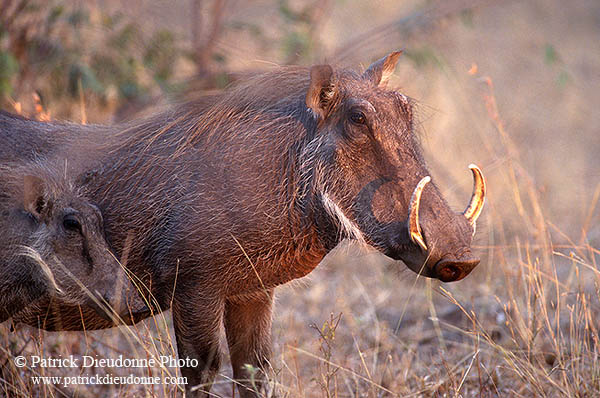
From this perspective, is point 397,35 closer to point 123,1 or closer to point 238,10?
point 238,10

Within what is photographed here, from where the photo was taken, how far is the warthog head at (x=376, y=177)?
2684 mm

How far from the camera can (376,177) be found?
2822 mm

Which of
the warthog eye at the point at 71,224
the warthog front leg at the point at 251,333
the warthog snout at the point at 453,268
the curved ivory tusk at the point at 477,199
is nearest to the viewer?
the warthog snout at the point at 453,268

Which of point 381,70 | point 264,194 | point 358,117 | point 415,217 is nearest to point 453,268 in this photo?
point 415,217

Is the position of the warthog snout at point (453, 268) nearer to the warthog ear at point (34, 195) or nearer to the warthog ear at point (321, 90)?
the warthog ear at point (321, 90)

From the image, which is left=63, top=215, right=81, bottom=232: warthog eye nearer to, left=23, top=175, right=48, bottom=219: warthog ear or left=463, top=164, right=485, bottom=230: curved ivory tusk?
left=23, top=175, right=48, bottom=219: warthog ear

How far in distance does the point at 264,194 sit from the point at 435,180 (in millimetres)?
1763

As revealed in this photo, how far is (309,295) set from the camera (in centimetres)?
553

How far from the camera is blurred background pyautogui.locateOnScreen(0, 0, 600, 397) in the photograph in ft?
10.9

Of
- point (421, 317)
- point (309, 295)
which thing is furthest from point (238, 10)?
point (421, 317)

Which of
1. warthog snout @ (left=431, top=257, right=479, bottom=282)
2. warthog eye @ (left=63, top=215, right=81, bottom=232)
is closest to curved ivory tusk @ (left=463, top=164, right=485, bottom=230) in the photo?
warthog snout @ (left=431, top=257, right=479, bottom=282)

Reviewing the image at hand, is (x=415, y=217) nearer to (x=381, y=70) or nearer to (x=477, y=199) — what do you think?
(x=477, y=199)

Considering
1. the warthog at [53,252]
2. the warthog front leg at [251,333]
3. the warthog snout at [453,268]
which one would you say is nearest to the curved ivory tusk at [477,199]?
the warthog snout at [453,268]

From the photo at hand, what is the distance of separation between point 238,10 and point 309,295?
3644 millimetres
